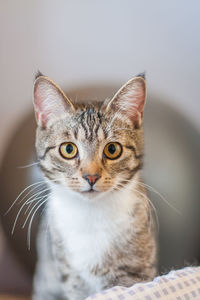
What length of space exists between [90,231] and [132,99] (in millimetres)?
344

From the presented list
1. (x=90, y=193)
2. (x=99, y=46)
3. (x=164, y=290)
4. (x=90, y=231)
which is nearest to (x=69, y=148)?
(x=90, y=193)

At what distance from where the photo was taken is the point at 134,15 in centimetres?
113

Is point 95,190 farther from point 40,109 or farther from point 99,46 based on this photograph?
point 99,46

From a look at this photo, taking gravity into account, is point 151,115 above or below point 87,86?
below

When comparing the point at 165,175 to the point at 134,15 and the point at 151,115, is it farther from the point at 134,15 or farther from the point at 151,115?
the point at 134,15

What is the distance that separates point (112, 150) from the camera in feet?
2.68

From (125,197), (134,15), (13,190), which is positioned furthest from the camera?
(134,15)

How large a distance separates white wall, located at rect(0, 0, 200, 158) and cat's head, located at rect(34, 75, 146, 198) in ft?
0.75

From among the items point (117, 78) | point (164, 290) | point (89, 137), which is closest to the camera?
point (164, 290)

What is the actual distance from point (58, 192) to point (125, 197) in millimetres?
168

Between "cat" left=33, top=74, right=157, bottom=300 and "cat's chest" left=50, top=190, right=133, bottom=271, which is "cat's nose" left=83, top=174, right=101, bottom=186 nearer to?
"cat" left=33, top=74, right=157, bottom=300

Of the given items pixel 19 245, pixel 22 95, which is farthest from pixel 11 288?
pixel 22 95

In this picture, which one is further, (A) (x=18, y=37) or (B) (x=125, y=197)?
(A) (x=18, y=37)

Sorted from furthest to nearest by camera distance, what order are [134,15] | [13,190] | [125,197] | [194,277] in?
[134,15] < [13,190] < [125,197] < [194,277]
